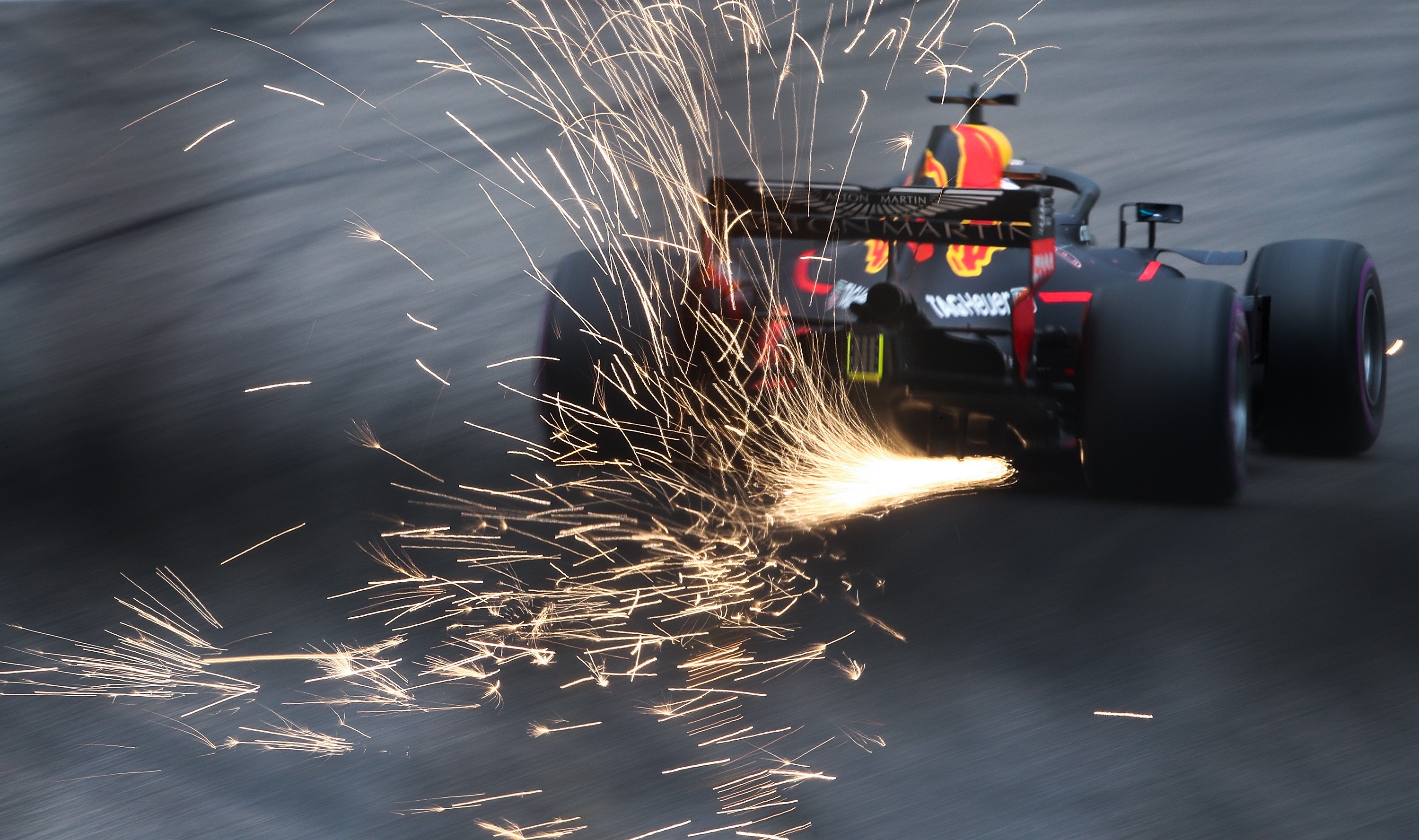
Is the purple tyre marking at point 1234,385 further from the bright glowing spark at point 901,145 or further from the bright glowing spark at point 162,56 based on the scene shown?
the bright glowing spark at point 162,56

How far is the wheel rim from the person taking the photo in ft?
19.9

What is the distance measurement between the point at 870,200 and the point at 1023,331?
2.52 feet

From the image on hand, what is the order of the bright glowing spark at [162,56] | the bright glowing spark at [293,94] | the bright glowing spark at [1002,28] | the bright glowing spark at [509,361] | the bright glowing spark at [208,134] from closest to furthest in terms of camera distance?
the bright glowing spark at [509,361], the bright glowing spark at [208,134], the bright glowing spark at [293,94], the bright glowing spark at [162,56], the bright glowing spark at [1002,28]

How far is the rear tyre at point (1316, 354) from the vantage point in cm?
570

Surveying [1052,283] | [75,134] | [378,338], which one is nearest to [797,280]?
[1052,283]

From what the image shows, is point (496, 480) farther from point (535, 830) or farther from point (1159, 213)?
point (1159, 213)

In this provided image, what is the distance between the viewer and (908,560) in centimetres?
463

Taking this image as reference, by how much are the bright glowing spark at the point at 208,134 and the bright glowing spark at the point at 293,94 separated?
2.38 feet

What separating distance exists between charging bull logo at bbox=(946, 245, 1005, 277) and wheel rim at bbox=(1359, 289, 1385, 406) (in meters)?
1.93

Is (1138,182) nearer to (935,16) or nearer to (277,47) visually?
(935,16)

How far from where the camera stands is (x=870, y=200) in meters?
4.96

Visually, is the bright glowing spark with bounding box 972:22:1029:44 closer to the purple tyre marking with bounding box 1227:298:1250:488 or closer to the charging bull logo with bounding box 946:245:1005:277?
the charging bull logo with bounding box 946:245:1005:277

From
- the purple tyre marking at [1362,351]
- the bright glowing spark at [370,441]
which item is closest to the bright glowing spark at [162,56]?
the bright glowing spark at [370,441]

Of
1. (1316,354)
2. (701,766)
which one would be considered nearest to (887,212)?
(1316,354)
